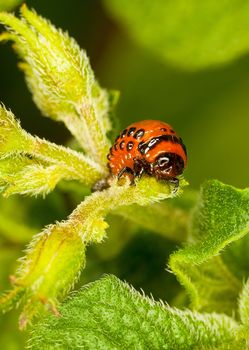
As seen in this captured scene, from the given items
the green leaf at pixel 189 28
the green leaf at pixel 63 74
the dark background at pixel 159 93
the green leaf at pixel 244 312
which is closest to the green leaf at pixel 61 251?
the green leaf at pixel 63 74

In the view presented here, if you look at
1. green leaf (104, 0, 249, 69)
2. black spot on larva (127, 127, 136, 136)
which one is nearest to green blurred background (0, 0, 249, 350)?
green leaf (104, 0, 249, 69)

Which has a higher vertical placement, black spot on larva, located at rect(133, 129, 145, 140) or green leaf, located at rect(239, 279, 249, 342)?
black spot on larva, located at rect(133, 129, 145, 140)

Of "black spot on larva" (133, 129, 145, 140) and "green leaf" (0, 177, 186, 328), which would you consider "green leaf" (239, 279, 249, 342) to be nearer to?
"green leaf" (0, 177, 186, 328)

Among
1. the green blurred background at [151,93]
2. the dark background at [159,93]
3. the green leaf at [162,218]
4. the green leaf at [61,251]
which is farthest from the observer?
the dark background at [159,93]

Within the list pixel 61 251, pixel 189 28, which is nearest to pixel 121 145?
pixel 61 251

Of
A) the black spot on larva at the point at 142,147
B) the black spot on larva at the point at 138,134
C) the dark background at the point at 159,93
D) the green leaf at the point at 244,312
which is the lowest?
the green leaf at the point at 244,312

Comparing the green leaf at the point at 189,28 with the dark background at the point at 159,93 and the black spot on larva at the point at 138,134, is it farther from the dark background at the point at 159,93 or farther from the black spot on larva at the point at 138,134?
the black spot on larva at the point at 138,134

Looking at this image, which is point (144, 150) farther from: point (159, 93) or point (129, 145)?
point (159, 93)
